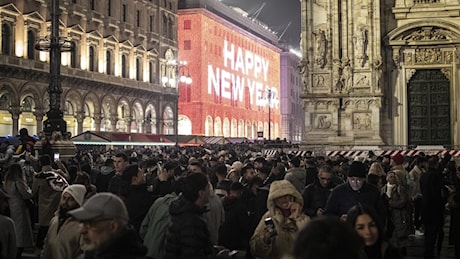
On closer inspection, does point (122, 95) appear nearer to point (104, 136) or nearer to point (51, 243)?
point (104, 136)

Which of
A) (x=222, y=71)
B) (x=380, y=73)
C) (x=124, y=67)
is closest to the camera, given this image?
(x=380, y=73)

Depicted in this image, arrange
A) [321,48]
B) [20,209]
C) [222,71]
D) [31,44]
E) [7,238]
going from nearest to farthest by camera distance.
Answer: [7,238], [20,209], [321,48], [31,44], [222,71]

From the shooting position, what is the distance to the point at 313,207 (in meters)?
8.92

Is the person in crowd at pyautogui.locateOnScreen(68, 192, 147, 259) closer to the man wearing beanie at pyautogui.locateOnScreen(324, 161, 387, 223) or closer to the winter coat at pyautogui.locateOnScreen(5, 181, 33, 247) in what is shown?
the man wearing beanie at pyautogui.locateOnScreen(324, 161, 387, 223)

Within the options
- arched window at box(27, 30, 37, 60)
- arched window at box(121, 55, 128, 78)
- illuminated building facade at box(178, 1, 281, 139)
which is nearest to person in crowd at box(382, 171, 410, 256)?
arched window at box(27, 30, 37, 60)

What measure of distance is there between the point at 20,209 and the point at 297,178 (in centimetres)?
469

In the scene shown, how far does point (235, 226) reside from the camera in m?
7.75

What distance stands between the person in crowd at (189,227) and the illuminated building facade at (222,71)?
5117 centimetres

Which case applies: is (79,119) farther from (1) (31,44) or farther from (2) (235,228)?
(2) (235,228)

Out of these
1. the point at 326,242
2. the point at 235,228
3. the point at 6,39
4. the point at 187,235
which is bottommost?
the point at 235,228

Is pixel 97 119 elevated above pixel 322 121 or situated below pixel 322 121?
above

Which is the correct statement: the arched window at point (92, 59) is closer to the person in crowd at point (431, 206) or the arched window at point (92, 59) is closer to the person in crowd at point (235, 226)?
the person in crowd at point (431, 206)

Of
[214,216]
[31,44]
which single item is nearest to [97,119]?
[31,44]

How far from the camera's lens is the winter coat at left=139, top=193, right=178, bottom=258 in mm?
6767
